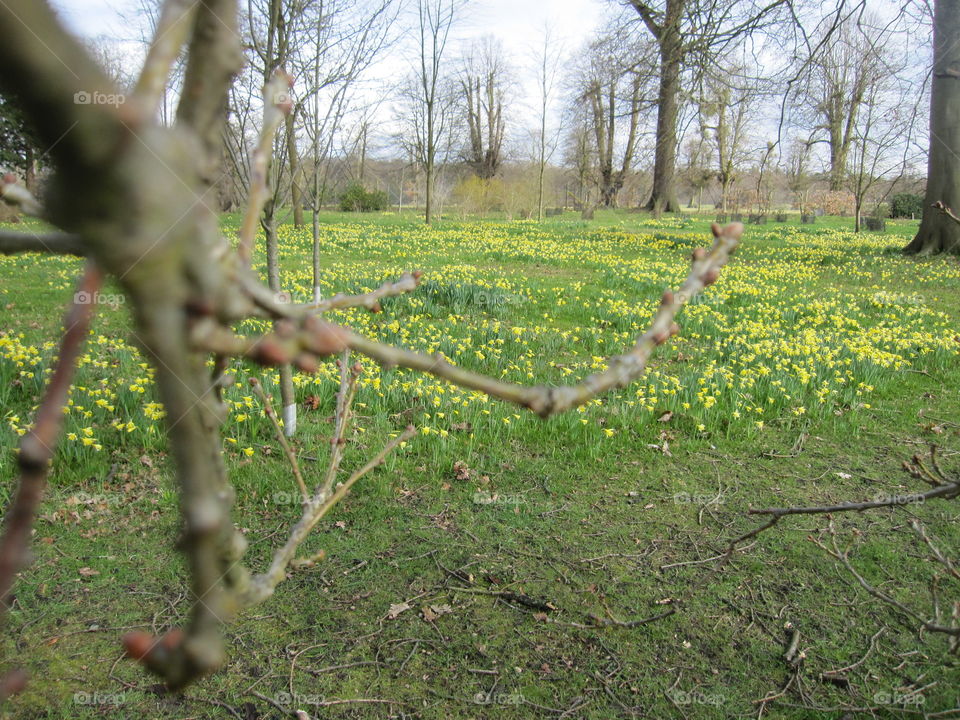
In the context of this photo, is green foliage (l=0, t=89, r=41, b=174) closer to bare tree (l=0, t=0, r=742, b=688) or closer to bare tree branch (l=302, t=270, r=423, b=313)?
bare tree (l=0, t=0, r=742, b=688)

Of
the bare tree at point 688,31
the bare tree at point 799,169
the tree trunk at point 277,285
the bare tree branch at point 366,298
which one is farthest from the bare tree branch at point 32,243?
the bare tree at point 799,169

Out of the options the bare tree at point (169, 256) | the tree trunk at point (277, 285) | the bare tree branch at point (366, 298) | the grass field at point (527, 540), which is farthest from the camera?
the tree trunk at point (277, 285)

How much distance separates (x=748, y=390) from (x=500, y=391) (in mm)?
5485

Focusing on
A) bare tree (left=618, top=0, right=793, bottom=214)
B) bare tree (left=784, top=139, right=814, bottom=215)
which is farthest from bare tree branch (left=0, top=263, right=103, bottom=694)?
bare tree (left=784, top=139, right=814, bottom=215)

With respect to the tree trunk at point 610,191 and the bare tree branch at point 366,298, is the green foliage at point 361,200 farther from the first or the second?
the bare tree branch at point 366,298

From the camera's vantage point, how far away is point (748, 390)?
5559mm

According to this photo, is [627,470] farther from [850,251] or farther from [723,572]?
[850,251]

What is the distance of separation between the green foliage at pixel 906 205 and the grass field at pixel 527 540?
3559cm

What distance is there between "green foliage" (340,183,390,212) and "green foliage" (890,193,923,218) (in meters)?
30.5

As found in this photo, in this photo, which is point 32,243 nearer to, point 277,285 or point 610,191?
point 277,285

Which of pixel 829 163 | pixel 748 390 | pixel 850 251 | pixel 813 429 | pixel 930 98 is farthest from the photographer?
pixel 829 163

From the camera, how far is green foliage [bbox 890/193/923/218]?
35812 mm

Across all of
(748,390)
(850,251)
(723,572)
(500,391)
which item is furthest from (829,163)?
(500,391)

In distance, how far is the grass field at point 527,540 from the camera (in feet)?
8.53
